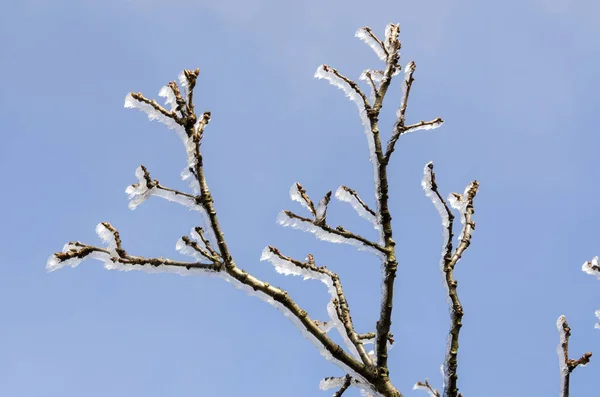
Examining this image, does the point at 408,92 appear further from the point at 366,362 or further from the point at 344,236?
the point at 366,362

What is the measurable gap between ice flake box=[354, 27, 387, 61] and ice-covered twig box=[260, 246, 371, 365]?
2.10m

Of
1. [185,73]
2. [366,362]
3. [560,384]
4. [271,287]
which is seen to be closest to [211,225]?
[271,287]

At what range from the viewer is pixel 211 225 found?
3.65 m

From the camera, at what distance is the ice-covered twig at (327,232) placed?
391 cm

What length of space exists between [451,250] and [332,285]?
41.3 inches

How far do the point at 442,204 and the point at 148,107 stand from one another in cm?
253

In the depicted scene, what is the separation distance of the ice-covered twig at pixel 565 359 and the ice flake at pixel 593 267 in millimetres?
2048

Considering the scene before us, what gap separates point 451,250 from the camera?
14.4 feet

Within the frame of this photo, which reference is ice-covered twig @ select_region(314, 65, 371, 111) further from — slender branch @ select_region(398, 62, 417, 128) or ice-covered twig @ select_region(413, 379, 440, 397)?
ice-covered twig @ select_region(413, 379, 440, 397)

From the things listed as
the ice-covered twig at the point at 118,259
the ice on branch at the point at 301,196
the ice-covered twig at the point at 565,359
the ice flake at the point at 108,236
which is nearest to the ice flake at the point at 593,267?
the ice-covered twig at the point at 565,359

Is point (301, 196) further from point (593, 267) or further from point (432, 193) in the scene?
point (593, 267)

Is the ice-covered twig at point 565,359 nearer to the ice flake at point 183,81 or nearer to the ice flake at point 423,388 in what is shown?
the ice flake at point 423,388

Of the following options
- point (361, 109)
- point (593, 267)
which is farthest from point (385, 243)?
point (593, 267)

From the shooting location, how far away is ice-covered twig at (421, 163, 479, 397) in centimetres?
402
